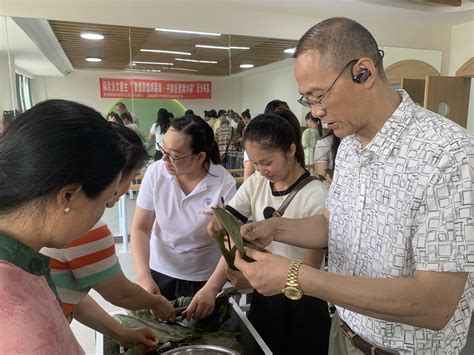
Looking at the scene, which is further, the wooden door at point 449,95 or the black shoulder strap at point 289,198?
the wooden door at point 449,95

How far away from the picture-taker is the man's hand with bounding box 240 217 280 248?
49.9 inches

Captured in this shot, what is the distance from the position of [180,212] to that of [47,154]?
3.56ft

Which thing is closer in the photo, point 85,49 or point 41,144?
point 41,144

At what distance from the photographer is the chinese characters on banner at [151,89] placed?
3.57 meters

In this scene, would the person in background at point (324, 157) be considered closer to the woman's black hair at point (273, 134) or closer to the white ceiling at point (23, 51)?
the woman's black hair at point (273, 134)

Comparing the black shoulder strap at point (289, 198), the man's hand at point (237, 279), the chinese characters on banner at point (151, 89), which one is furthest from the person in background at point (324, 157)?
the man's hand at point (237, 279)

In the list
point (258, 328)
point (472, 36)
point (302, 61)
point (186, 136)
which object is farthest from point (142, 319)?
point (472, 36)

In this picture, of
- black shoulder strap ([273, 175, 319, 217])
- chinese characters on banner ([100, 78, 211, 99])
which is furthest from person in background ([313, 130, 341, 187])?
black shoulder strap ([273, 175, 319, 217])

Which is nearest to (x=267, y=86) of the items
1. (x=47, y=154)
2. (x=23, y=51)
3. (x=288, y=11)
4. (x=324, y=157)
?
(x=288, y=11)

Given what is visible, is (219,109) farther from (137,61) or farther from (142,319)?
(142,319)

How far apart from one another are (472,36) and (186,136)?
4216mm

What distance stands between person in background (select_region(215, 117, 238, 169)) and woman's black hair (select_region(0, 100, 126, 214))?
3288mm

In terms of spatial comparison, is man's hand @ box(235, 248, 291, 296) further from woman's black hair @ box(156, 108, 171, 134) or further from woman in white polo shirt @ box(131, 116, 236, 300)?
woman's black hair @ box(156, 108, 171, 134)

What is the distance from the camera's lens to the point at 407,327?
3.12ft
